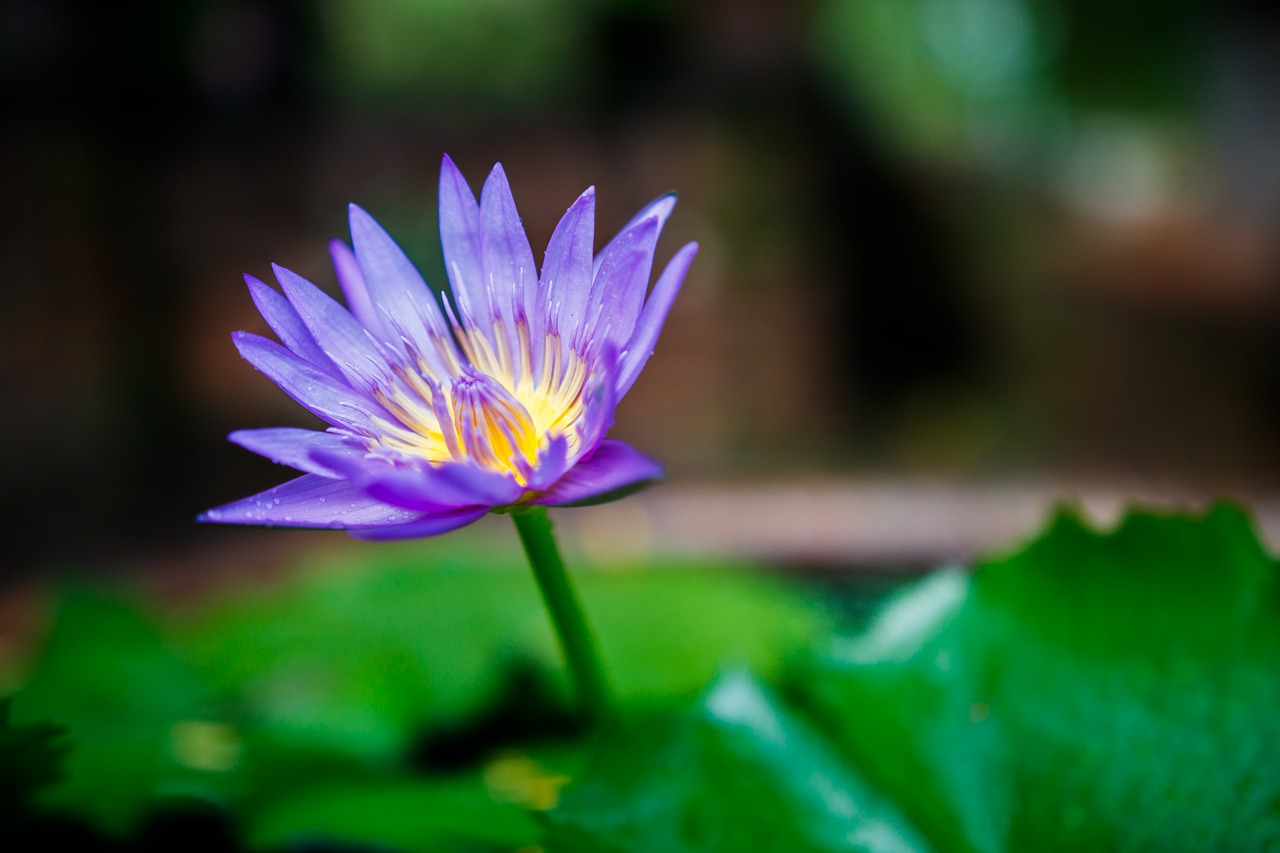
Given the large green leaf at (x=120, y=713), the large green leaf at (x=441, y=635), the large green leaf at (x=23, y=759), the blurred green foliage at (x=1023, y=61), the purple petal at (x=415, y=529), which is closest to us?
the purple petal at (x=415, y=529)

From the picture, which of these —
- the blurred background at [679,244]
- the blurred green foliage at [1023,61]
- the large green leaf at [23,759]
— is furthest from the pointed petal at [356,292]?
the blurred green foliage at [1023,61]

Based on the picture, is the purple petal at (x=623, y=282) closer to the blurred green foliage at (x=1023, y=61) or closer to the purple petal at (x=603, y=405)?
the purple petal at (x=603, y=405)

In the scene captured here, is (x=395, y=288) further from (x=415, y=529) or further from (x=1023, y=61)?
(x=1023, y=61)

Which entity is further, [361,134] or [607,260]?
[361,134]

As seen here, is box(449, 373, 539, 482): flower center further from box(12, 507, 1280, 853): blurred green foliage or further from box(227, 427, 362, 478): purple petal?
box(12, 507, 1280, 853): blurred green foliage

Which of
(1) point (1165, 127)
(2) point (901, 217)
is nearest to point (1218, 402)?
(2) point (901, 217)

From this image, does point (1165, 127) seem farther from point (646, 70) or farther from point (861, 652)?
point (861, 652)
